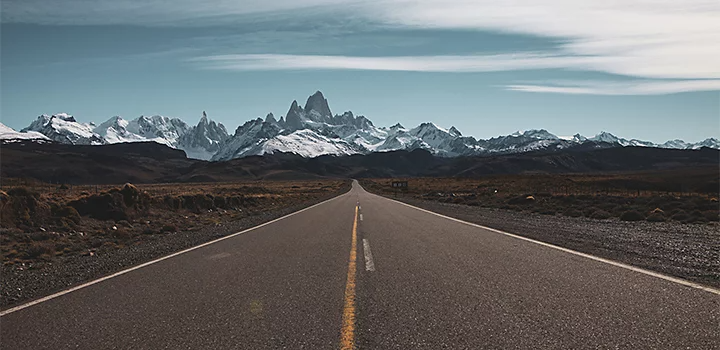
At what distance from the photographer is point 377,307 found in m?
6.52

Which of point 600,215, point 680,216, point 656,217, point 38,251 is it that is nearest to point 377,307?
point 38,251

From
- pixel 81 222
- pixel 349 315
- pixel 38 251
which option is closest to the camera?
pixel 349 315

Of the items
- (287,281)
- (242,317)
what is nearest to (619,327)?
(242,317)

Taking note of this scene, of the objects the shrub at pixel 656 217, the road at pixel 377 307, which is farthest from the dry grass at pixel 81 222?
the shrub at pixel 656 217

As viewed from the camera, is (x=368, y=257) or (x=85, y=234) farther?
(x=85, y=234)

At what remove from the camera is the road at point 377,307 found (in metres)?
5.27

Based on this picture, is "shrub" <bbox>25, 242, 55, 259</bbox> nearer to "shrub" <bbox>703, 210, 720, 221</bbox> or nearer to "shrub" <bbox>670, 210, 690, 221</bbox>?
"shrub" <bbox>670, 210, 690, 221</bbox>

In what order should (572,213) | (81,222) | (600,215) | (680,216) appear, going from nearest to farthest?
(81,222)
(680,216)
(600,215)
(572,213)

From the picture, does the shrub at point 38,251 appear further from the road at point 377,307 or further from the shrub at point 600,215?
the shrub at point 600,215

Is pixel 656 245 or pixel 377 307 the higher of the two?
pixel 656 245

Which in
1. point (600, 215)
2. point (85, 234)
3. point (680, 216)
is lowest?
point (85, 234)

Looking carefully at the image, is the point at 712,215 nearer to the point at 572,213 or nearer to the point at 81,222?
the point at 572,213

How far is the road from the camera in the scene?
208 inches

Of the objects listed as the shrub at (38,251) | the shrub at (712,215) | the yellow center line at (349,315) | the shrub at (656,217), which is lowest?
the shrub at (38,251)
